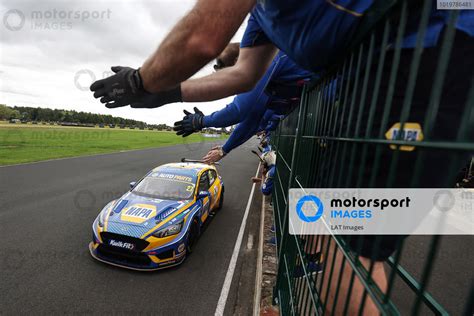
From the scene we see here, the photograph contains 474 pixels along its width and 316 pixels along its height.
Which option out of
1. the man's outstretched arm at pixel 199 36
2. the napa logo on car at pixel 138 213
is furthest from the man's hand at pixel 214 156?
the man's outstretched arm at pixel 199 36

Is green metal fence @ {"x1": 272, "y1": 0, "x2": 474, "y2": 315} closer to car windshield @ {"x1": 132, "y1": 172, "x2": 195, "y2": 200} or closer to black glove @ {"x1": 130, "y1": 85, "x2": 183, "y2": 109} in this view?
black glove @ {"x1": 130, "y1": 85, "x2": 183, "y2": 109}

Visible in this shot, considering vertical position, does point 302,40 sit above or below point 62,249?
above

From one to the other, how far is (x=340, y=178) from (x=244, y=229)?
18.5 feet

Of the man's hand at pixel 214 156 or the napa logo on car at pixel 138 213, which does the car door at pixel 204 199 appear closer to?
the napa logo on car at pixel 138 213

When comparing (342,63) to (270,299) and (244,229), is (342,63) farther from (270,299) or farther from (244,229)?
(244,229)

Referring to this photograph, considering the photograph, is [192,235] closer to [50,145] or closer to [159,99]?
[159,99]

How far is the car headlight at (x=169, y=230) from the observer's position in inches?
161

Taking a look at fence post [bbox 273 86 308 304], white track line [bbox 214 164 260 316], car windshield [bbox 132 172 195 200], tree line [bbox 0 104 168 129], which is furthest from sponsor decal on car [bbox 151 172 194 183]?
tree line [bbox 0 104 168 129]

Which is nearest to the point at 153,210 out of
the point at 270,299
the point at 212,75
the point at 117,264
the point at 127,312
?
the point at 117,264

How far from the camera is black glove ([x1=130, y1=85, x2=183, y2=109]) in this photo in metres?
1.35

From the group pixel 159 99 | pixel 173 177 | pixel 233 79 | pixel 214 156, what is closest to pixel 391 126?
pixel 233 79

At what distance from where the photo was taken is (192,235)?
4.84 metres

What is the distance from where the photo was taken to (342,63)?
3.38ft

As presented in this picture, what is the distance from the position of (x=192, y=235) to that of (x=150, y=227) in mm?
971
